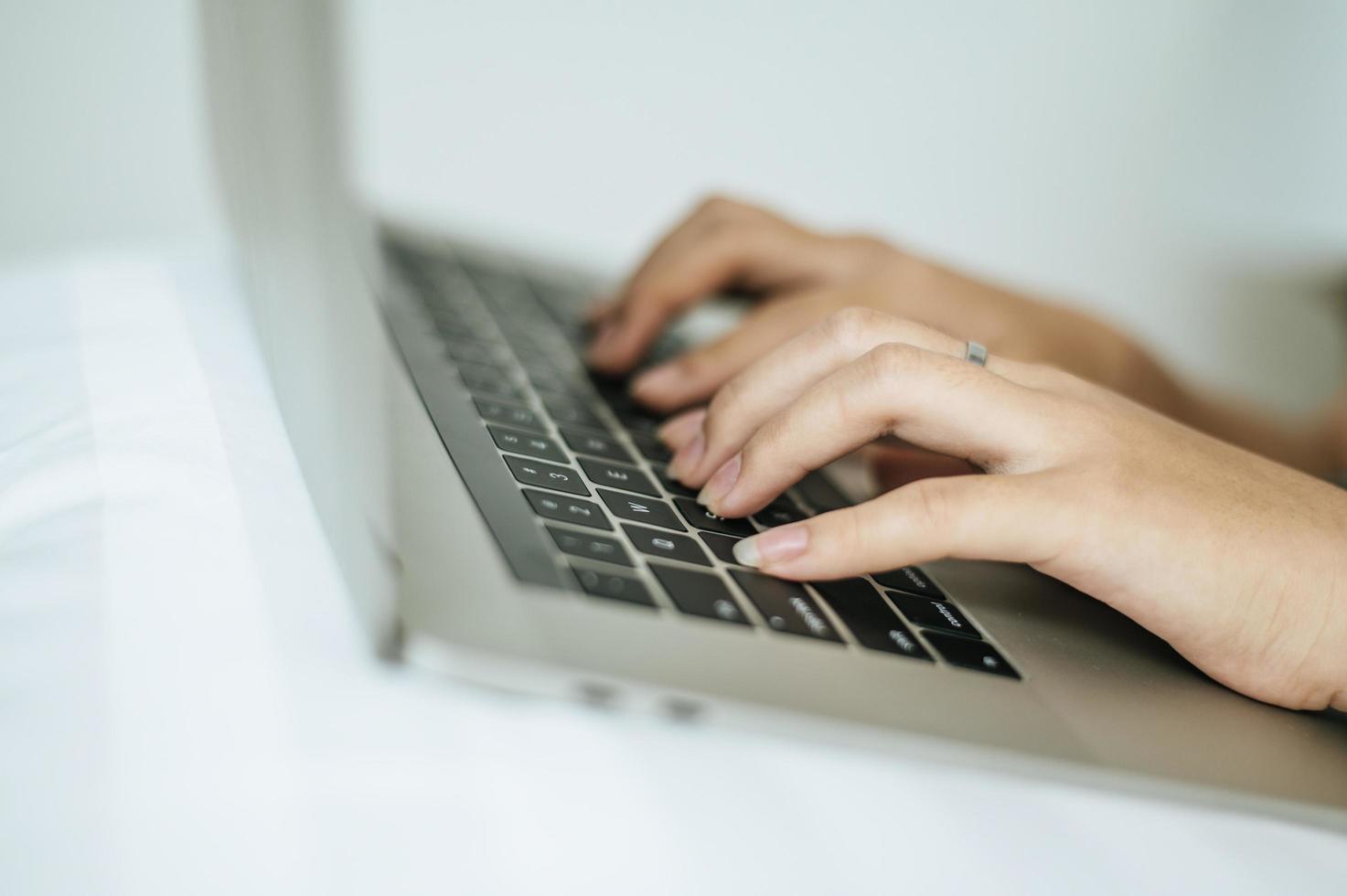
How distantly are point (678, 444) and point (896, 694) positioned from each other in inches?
9.6

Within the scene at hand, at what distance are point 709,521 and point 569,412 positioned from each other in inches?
5.8

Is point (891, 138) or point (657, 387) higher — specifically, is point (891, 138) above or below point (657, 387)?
above

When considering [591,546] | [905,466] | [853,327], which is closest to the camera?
[591,546]

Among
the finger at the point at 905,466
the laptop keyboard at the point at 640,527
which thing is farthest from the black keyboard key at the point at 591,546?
the finger at the point at 905,466

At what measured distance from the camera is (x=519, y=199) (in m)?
1.26

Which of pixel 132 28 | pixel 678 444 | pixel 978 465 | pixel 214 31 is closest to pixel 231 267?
pixel 214 31

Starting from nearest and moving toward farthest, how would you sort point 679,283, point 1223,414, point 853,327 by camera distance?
point 853,327
point 679,283
point 1223,414

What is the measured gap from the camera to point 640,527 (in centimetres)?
40

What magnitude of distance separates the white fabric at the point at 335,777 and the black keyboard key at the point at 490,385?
168 mm

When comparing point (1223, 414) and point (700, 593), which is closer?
point (700, 593)

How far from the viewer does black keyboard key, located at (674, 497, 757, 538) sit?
0.43 m

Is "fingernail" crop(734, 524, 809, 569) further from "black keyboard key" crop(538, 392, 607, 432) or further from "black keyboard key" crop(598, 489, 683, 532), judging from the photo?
"black keyboard key" crop(538, 392, 607, 432)

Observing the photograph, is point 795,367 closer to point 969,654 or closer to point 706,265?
point 969,654

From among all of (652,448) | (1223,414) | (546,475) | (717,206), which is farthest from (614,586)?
(1223,414)
